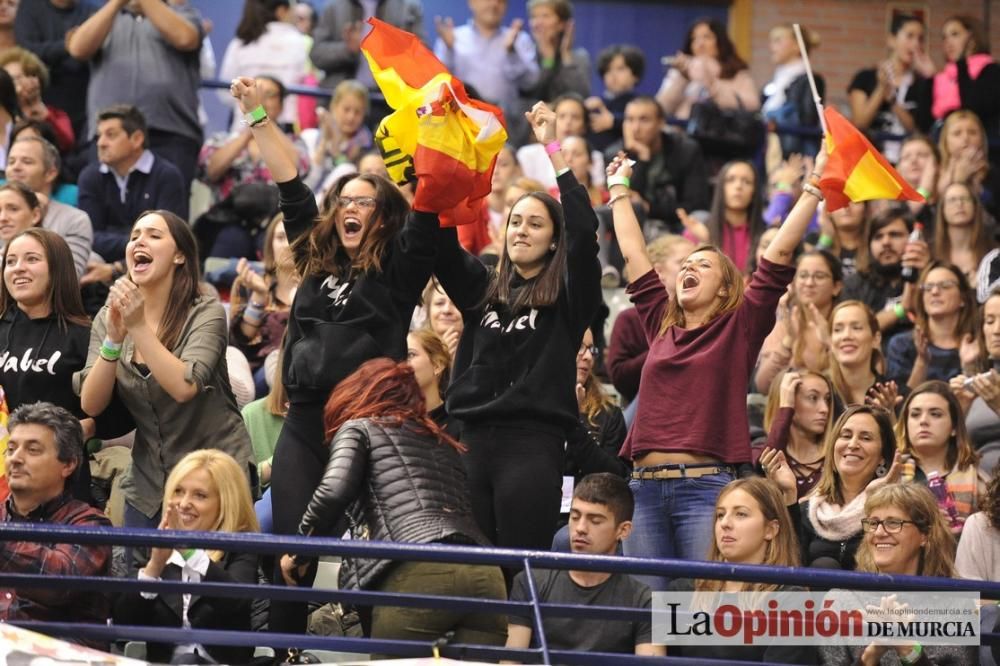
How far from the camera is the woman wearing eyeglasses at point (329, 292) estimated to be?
5.91 metres

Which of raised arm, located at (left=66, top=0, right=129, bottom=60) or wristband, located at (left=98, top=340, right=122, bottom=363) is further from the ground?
raised arm, located at (left=66, top=0, right=129, bottom=60)

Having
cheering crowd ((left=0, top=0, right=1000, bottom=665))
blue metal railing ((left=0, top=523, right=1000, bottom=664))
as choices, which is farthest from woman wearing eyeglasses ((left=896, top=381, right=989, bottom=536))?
blue metal railing ((left=0, top=523, right=1000, bottom=664))

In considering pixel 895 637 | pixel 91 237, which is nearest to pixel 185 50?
pixel 91 237

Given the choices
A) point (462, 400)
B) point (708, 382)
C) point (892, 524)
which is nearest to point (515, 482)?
point (462, 400)

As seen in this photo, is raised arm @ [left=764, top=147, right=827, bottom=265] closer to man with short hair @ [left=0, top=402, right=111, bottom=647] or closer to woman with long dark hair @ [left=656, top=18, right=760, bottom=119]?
man with short hair @ [left=0, top=402, right=111, bottom=647]

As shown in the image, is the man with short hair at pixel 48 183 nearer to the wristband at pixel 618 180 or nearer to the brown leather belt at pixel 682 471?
the wristband at pixel 618 180

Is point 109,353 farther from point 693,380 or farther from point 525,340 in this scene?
point 693,380

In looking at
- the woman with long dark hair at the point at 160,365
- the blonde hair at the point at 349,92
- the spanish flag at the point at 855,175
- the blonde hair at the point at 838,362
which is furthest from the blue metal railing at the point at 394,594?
the blonde hair at the point at 349,92

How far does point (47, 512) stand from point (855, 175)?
125 inches

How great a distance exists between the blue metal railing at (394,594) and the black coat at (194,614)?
493mm

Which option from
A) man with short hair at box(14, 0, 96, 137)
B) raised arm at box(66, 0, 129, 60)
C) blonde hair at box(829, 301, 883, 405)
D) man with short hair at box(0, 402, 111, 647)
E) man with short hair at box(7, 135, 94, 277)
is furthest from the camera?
man with short hair at box(14, 0, 96, 137)

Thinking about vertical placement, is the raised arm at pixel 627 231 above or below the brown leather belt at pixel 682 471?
above

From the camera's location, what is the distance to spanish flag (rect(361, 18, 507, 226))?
602 centimetres

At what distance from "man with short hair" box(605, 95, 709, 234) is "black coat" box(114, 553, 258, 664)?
18.6 ft
